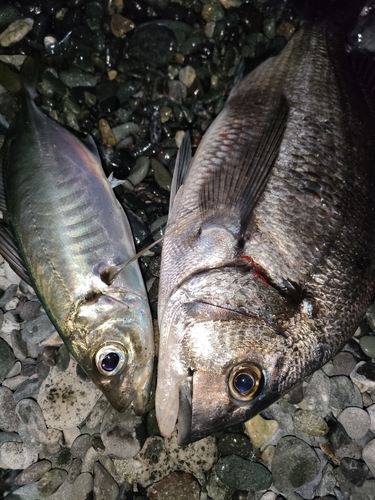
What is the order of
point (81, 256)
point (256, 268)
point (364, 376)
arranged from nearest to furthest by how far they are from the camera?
point (256, 268), point (81, 256), point (364, 376)

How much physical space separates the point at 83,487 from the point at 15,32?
3.49 m

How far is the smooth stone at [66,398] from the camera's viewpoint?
291 centimetres

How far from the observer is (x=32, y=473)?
9.41 feet

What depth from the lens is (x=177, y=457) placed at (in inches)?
112

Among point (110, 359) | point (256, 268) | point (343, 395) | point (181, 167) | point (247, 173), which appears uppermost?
point (247, 173)

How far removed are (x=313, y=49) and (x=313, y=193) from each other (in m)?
1.25

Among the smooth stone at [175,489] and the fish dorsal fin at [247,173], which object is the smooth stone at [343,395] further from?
the fish dorsal fin at [247,173]

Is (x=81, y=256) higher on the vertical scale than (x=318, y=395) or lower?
higher

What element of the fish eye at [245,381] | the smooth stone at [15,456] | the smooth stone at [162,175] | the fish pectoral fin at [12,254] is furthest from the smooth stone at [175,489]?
the smooth stone at [162,175]

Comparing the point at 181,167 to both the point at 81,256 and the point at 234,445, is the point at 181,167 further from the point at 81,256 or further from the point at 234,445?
the point at 234,445

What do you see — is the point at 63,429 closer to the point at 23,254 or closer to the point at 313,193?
the point at 23,254

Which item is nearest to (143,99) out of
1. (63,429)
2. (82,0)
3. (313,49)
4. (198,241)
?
(82,0)

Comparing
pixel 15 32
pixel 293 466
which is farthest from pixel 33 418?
pixel 15 32

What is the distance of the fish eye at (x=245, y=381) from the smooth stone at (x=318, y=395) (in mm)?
1012
